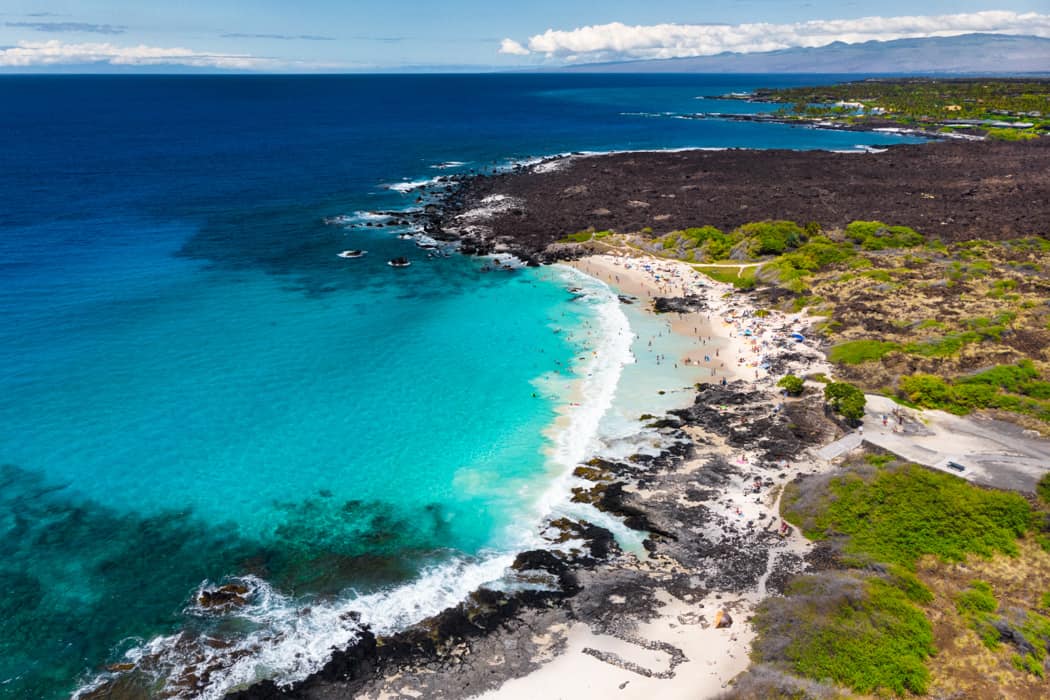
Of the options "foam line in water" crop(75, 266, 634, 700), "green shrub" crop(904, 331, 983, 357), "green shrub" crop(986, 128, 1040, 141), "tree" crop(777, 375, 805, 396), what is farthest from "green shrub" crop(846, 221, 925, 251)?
"green shrub" crop(986, 128, 1040, 141)

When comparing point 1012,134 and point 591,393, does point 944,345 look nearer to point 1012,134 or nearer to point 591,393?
point 591,393

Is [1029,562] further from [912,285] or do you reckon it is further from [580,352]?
[912,285]

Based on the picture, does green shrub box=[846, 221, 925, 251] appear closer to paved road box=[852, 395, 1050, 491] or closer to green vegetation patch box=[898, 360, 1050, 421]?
green vegetation patch box=[898, 360, 1050, 421]

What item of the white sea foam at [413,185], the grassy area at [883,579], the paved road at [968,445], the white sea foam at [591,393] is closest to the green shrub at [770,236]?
the white sea foam at [591,393]

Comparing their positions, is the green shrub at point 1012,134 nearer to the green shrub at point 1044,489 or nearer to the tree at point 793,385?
the tree at point 793,385

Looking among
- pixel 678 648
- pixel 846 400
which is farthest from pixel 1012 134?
pixel 678 648

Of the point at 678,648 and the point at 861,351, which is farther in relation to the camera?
the point at 861,351
